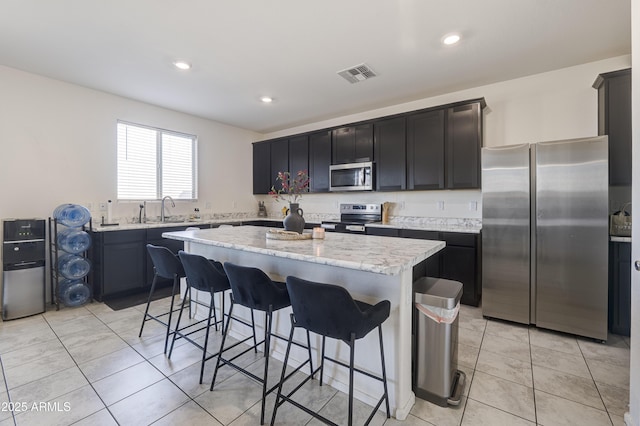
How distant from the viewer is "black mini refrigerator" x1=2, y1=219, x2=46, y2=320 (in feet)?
9.75

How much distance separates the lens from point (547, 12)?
7.39 ft

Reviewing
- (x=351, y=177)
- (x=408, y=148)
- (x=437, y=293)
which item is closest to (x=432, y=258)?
(x=408, y=148)

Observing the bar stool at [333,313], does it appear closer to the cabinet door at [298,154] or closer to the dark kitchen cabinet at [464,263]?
the dark kitchen cabinet at [464,263]

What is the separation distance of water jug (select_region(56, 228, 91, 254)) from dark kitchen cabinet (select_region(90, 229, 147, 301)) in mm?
149

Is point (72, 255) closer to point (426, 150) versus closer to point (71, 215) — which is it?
point (71, 215)

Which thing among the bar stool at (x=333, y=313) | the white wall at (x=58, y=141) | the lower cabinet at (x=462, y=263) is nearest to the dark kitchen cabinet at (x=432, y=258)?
the lower cabinet at (x=462, y=263)

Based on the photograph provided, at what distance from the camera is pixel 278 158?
561 cm

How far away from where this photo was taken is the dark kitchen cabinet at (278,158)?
17.9 ft

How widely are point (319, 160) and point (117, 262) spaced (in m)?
3.29

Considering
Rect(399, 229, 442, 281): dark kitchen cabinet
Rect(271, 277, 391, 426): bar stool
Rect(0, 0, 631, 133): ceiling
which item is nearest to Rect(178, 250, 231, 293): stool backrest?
Rect(271, 277, 391, 426): bar stool

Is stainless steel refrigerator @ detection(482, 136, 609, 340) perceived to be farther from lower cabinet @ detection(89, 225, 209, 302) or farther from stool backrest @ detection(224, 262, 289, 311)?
lower cabinet @ detection(89, 225, 209, 302)

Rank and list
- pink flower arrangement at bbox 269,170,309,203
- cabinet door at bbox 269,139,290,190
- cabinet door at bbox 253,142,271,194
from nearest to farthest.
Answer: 1. pink flower arrangement at bbox 269,170,309,203
2. cabinet door at bbox 269,139,290,190
3. cabinet door at bbox 253,142,271,194

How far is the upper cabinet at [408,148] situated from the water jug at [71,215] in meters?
3.14

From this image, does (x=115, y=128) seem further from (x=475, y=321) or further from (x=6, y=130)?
(x=475, y=321)
